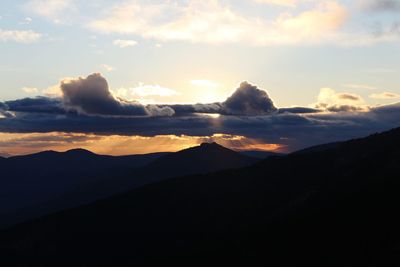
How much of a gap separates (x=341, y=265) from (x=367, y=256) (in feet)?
36.1

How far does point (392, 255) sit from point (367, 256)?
15.2 meters

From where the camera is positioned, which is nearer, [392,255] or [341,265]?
[392,255]

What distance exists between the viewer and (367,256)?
19425cm

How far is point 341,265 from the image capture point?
19975 cm

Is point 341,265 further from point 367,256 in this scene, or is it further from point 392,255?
point 392,255

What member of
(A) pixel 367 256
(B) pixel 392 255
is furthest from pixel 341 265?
(B) pixel 392 255

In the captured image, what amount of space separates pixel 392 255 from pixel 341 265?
81.0ft

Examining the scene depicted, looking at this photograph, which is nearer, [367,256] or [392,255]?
[392,255]

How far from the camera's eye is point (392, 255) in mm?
180125
